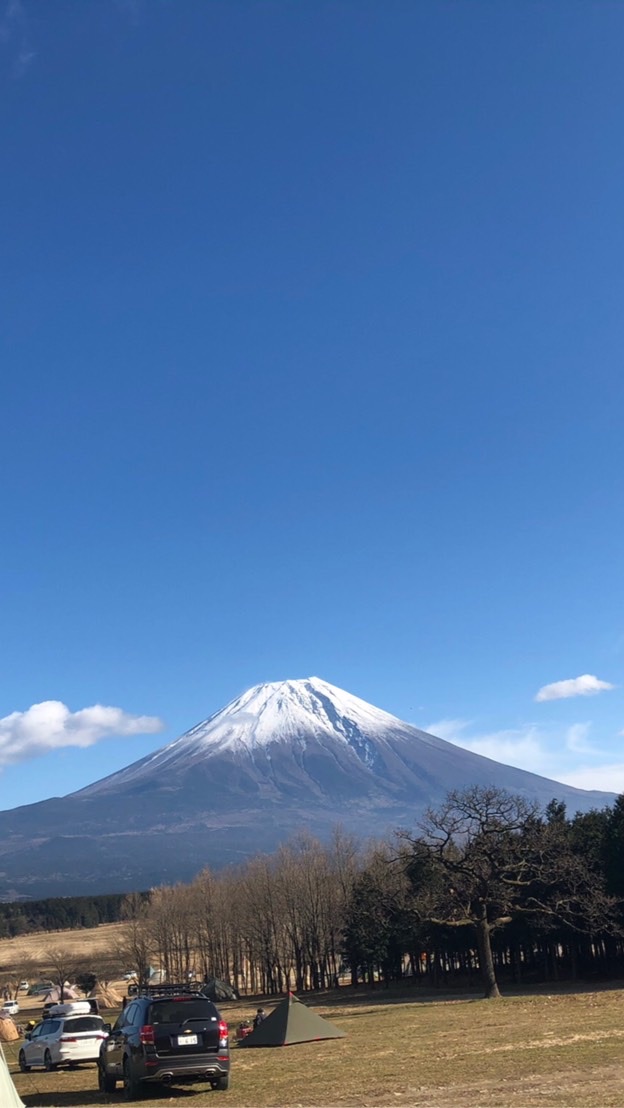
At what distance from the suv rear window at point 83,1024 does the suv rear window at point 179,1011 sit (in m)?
10.1

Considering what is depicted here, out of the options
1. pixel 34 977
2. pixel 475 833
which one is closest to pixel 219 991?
pixel 34 977

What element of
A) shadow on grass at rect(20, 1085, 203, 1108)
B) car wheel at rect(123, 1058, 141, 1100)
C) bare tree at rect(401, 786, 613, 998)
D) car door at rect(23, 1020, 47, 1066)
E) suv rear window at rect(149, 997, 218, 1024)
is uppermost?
bare tree at rect(401, 786, 613, 998)

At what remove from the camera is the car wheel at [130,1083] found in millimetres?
14422

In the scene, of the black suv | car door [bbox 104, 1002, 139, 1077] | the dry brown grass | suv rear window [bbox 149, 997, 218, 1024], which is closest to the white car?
car door [bbox 104, 1002, 139, 1077]

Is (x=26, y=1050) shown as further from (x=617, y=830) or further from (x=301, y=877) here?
(x=301, y=877)

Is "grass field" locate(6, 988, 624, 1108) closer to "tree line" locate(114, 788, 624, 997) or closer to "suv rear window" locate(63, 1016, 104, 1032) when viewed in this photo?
"suv rear window" locate(63, 1016, 104, 1032)

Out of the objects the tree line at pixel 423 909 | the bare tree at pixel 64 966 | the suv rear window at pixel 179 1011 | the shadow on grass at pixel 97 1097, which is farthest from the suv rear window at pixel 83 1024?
the bare tree at pixel 64 966

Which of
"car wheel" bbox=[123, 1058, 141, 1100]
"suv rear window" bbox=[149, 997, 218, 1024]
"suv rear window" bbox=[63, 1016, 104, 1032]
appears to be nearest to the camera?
"car wheel" bbox=[123, 1058, 141, 1100]

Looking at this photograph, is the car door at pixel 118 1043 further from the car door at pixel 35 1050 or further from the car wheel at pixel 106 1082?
the car door at pixel 35 1050

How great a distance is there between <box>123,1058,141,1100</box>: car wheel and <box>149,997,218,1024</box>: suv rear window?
0.88 m

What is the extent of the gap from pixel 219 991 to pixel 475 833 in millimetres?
39159

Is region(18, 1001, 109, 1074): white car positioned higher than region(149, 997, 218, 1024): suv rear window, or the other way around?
region(149, 997, 218, 1024): suv rear window

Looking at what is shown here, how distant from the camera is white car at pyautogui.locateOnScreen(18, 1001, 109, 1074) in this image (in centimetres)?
2262

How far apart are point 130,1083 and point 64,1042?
9276 millimetres
